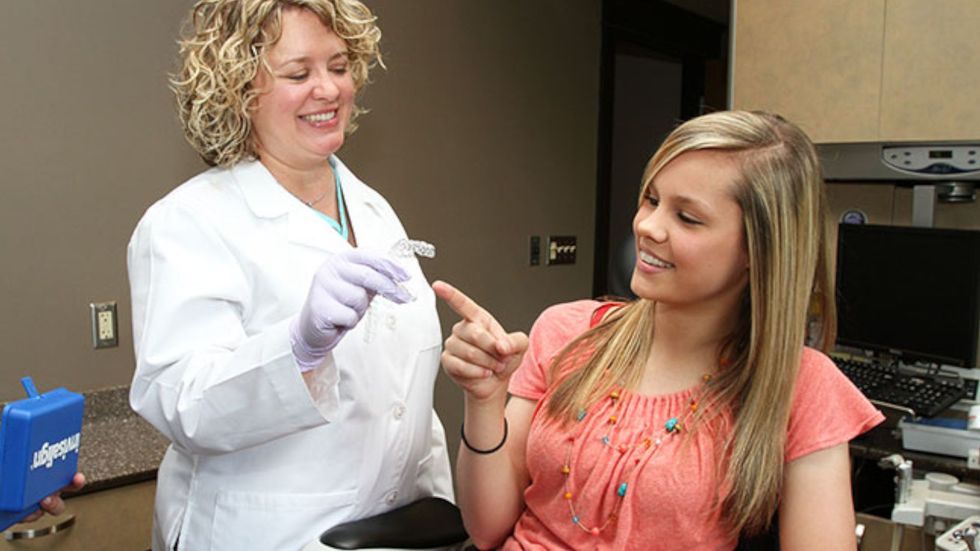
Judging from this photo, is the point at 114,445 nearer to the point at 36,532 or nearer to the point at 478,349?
the point at 36,532

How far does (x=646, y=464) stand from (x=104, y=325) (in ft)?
5.25

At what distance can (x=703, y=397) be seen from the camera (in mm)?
1316

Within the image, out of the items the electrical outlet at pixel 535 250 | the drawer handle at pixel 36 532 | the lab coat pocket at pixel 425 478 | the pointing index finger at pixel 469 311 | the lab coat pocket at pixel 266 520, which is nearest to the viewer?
the pointing index finger at pixel 469 311

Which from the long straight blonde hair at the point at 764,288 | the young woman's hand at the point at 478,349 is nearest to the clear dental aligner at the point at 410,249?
the young woman's hand at the point at 478,349

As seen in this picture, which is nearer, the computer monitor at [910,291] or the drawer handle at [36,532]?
the drawer handle at [36,532]

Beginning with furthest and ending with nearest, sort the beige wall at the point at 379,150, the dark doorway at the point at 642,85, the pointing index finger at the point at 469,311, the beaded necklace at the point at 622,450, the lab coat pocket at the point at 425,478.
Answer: the dark doorway at the point at 642,85 < the beige wall at the point at 379,150 < the lab coat pocket at the point at 425,478 < the beaded necklace at the point at 622,450 < the pointing index finger at the point at 469,311

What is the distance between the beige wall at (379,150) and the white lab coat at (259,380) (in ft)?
2.87

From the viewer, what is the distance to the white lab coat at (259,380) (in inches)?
49.7

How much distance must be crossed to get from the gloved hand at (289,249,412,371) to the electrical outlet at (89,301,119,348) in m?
1.24

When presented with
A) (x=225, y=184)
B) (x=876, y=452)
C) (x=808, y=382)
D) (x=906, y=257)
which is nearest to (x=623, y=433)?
(x=808, y=382)

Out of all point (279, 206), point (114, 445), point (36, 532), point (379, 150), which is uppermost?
point (379, 150)

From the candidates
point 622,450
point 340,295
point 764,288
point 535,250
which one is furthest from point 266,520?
point 535,250

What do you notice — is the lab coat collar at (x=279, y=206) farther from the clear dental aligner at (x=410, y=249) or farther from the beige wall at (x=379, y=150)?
the beige wall at (x=379, y=150)

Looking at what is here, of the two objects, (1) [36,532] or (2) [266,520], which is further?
(1) [36,532]
